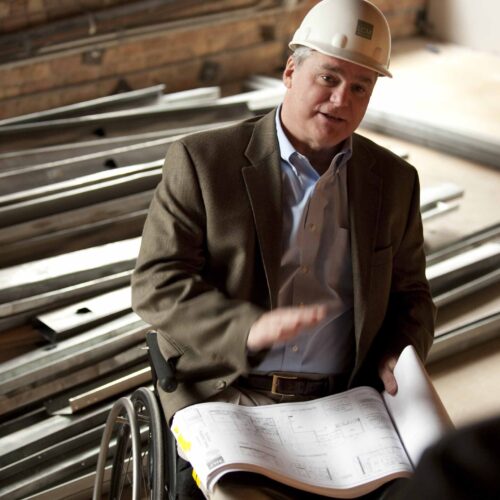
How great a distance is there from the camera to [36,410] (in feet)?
11.6

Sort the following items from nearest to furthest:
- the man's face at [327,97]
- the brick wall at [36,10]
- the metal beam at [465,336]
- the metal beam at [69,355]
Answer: the man's face at [327,97], the metal beam at [69,355], the metal beam at [465,336], the brick wall at [36,10]

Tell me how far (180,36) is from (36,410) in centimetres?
443

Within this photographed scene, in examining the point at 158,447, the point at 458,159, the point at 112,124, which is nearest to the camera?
the point at 158,447

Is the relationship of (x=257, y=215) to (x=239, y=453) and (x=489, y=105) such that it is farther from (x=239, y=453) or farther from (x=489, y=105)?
(x=489, y=105)

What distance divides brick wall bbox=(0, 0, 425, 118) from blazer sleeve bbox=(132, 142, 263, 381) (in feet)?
13.9

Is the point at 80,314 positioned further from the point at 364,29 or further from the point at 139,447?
the point at 364,29

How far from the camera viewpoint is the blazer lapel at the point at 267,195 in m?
2.34

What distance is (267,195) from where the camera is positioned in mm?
2381

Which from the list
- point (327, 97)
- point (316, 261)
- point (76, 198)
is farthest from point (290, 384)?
point (76, 198)

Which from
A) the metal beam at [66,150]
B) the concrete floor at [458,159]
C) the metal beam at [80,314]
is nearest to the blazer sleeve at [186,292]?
the concrete floor at [458,159]

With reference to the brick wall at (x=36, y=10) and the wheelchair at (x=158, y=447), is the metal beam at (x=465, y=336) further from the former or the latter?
the brick wall at (x=36, y=10)

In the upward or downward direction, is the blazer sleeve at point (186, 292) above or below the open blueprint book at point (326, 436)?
above

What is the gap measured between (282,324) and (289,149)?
0.61 metres

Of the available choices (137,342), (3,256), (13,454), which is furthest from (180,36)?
(13,454)
